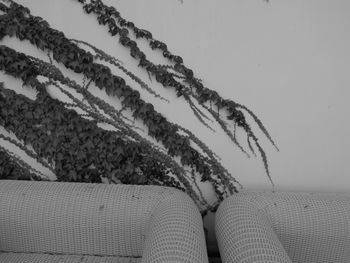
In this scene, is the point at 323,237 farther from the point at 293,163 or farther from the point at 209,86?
the point at 209,86

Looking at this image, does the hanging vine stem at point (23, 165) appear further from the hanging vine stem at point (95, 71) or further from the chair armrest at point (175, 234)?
the chair armrest at point (175, 234)

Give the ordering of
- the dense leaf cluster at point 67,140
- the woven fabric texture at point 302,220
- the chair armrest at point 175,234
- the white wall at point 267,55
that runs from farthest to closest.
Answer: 1. the dense leaf cluster at point 67,140
2. the white wall at point 267,55
3. the woven fabric texture at point 302,220
4. the chair armrest at point 175,234

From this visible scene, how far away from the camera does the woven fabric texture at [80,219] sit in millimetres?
1711

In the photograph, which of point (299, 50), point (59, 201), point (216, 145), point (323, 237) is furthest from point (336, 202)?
point (59, 201)

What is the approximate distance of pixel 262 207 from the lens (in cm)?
170

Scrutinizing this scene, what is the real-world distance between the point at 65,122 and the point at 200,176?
91 cm

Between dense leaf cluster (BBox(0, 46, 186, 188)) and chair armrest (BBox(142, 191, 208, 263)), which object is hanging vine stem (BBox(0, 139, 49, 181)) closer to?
dense leaf cluster (BBox(0, 46, 186, 188))

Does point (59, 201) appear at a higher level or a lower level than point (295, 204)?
lower

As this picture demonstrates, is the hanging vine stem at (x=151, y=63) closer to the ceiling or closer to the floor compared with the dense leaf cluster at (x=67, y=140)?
closer to the ceiling

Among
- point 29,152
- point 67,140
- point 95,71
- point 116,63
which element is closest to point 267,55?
point 116,63

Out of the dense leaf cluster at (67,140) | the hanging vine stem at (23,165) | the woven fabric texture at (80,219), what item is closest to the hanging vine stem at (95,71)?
the dense leaf cluster at (67,140)

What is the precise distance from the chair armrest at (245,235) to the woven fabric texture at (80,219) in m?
0.17

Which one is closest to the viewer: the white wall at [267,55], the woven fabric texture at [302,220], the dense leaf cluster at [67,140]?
the woven fabric texture at [302,220]

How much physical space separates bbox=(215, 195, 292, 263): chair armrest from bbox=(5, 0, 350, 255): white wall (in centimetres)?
49
